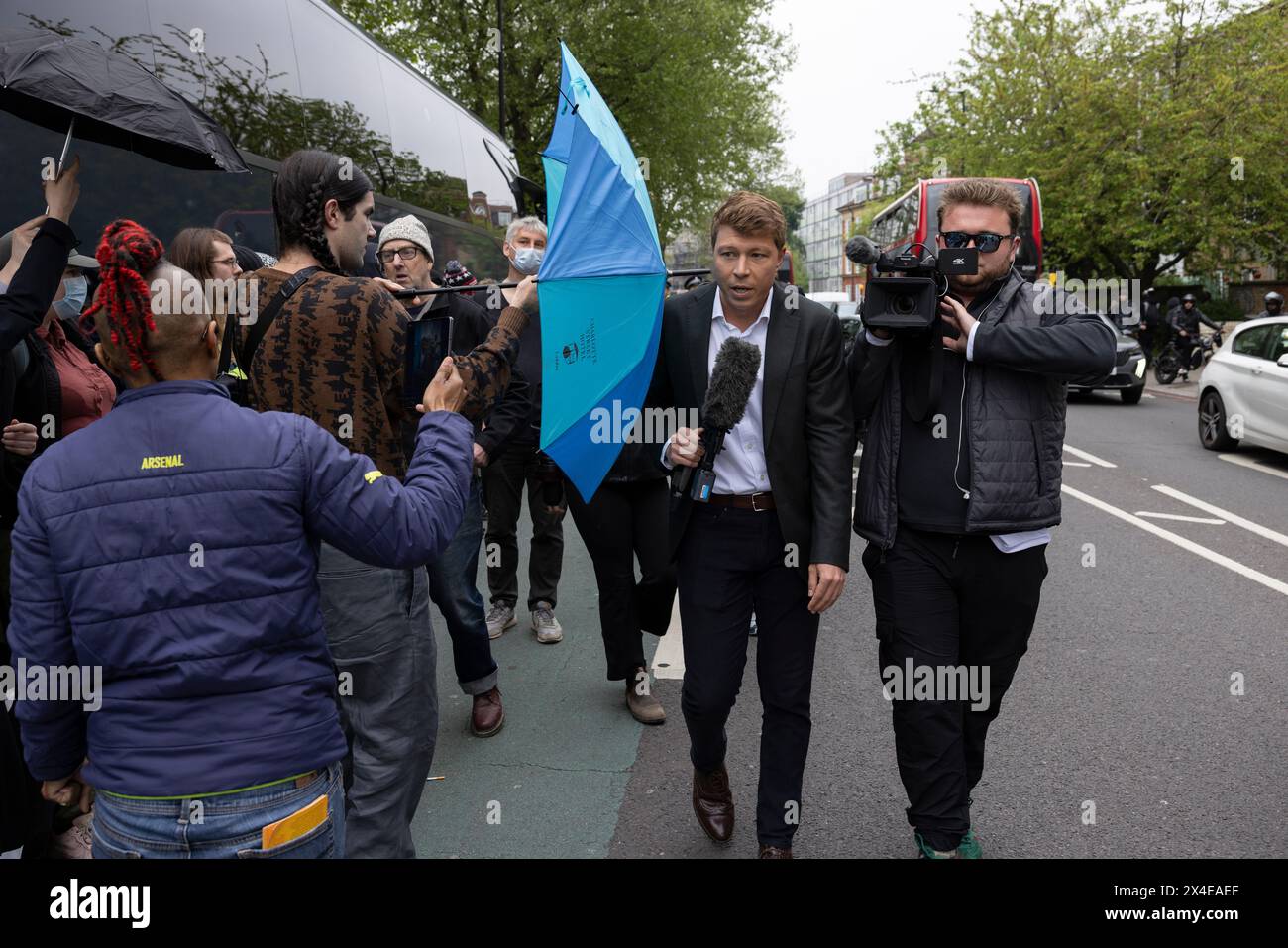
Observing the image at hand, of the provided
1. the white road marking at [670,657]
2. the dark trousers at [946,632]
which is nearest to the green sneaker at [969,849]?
the dark trousers at [946,632]

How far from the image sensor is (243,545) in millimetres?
1762

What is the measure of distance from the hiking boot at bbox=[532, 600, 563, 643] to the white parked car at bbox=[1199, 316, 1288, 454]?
28.3 ft

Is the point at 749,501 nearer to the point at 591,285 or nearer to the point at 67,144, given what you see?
the point at 591,285

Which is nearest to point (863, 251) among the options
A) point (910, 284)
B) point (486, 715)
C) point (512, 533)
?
point (910, 284)

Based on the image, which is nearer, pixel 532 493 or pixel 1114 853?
pixel 1114 853

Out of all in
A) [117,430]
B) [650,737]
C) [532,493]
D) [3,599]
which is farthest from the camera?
[532,493]

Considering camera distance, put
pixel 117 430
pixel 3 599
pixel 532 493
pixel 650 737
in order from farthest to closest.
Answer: pixel 532 493
pixel 650 737
pixel 3 599
pixel 117 430

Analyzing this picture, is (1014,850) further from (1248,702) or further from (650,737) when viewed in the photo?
(1248,702)

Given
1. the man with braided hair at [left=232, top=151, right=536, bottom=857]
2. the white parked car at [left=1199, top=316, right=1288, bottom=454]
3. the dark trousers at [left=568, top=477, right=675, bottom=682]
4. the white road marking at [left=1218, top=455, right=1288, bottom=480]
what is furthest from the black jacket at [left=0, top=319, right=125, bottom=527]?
the white road marking at [left=1218, top=455, right=1288, bottom=480]

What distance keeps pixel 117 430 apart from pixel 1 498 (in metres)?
1.91

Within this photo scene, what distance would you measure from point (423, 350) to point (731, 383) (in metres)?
0.88

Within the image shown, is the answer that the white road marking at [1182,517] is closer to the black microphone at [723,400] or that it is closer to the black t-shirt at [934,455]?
the black t-shirt at [934,455]
